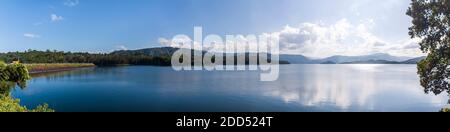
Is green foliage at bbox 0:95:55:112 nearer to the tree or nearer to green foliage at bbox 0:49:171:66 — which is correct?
the tree

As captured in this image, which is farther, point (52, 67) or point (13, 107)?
point (52, 67)

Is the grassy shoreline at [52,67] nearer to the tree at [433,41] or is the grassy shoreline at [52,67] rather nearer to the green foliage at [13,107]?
the green foliage at [13,107]

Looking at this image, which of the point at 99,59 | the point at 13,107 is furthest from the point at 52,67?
the point at 13,107

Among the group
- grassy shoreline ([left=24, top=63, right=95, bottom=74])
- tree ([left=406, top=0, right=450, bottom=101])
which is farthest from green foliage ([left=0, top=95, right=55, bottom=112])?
grassy shoreline ([left=24, top=63, right=95, bottom=74])

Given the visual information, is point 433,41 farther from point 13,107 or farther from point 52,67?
point 52,67

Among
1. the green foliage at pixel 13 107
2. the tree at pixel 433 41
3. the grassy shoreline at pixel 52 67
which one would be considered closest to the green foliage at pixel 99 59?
the grassy shoreline at pixel 52 67

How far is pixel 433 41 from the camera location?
788 centimetres

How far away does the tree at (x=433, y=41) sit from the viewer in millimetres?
7477

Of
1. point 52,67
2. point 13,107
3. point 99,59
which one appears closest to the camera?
point 13,107

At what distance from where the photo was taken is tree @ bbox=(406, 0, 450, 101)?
748 cm
